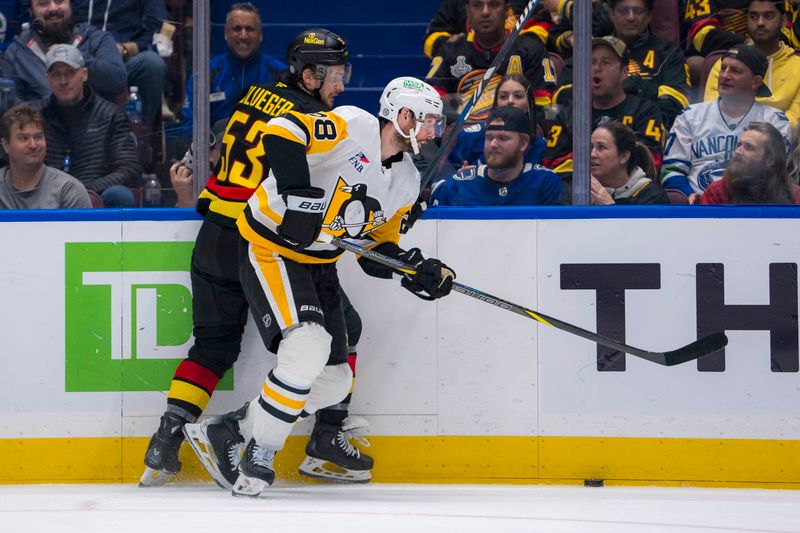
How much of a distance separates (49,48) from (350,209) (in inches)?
45.5

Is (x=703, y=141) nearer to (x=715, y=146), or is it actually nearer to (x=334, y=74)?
(x=715, y=146)

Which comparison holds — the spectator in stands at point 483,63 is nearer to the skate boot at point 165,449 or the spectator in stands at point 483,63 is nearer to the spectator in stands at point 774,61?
the spectator in stands at point 774,61

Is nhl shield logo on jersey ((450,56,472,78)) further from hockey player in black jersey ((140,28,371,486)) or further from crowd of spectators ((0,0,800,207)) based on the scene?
hockey player in black jersey ((140,28,371,486))

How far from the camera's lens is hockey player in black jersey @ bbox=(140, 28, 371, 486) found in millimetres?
3621

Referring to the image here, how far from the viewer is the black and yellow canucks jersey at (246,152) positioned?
11.9 feet

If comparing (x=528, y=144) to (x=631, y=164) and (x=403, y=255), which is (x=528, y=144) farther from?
(x=403, y=255)

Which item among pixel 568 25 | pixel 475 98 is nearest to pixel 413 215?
pixel 475 98

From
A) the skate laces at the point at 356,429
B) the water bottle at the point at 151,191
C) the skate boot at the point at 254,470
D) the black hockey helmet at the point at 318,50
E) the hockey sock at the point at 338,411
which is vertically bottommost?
the skate boot at the point at 254,470

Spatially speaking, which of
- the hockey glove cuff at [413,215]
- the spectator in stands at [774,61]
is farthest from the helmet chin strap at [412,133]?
the spectator in stands at [774,61]

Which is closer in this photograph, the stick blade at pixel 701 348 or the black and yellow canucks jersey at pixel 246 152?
the stick blade at pixel 701 348

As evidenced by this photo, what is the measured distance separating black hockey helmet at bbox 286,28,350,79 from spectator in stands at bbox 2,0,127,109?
0.61 meters

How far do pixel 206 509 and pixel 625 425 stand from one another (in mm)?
1361

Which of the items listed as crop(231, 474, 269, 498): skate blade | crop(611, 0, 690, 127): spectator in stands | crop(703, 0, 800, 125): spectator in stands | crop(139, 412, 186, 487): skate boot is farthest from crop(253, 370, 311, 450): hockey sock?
crop(703, 0, 800, 125): spectator in stands

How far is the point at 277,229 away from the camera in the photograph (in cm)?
342
